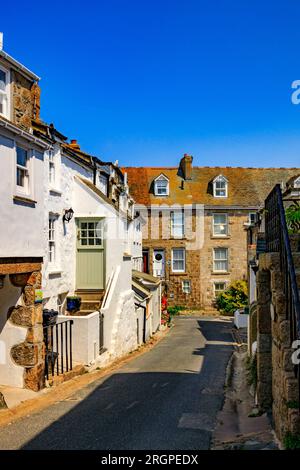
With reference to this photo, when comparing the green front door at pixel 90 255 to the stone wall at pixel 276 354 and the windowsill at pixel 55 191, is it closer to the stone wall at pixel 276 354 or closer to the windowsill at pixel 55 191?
the windowsill at pixel 55 191

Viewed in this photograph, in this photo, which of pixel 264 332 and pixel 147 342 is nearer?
pixel 264 332

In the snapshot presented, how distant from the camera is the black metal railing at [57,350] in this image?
13616 mm

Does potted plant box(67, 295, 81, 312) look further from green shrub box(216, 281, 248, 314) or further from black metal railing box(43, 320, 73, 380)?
green shrub box(216, 281, 248, 314)

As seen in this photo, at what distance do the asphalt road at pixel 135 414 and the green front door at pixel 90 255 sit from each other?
13.7 ft

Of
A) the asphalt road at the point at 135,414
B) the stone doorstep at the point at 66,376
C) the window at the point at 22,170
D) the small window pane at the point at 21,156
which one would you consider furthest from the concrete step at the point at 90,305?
the small window pane at the point at 21,156

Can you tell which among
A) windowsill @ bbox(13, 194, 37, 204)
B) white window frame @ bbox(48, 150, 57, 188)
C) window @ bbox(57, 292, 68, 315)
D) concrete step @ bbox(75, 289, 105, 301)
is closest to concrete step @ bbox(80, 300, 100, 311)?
concrete step @ bbox(75, 289, 105, 301)

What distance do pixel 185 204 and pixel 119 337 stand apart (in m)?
20.9

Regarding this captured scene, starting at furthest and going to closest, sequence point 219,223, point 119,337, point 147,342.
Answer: point 219,223
point 147,342
point 119,337

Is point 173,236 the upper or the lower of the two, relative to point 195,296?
upper

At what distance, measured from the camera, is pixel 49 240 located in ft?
58.5

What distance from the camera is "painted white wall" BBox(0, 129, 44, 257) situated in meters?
10.7

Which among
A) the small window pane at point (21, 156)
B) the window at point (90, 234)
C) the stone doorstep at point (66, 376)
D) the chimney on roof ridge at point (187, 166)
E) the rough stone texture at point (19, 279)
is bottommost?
the stone doorstep at point (66, 376)

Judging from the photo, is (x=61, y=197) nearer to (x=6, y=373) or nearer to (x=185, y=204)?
(x=6, y=373)
